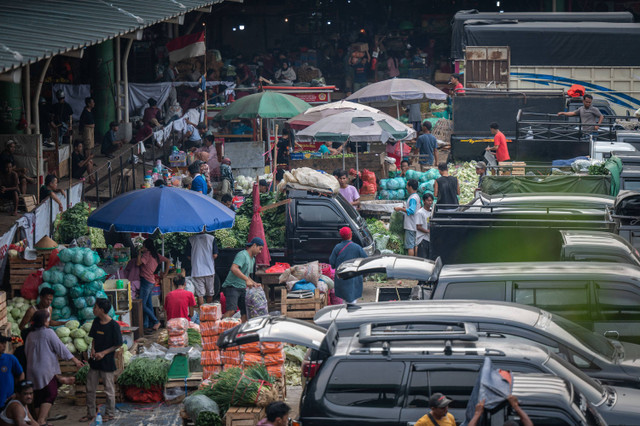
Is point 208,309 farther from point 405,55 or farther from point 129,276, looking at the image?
point 405,55

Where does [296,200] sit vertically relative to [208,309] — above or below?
above

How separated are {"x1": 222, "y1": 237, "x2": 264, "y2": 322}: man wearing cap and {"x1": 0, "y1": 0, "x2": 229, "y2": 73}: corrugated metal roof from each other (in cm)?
420

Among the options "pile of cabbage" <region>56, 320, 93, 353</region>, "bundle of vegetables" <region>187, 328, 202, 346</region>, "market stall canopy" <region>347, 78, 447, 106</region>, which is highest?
"market stall canopy" <region>347, 78, 447, 106</region>

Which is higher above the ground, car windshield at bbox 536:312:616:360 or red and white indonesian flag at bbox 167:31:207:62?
red and white indonesian flag at bbox 167:31:207:62

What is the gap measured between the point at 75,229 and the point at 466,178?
1039cm

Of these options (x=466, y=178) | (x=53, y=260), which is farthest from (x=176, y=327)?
(x=466, y=178)

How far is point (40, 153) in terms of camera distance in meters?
17.3

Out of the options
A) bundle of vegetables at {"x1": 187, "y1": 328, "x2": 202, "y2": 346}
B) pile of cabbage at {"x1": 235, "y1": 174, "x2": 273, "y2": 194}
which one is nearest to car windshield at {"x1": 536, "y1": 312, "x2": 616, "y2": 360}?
bundle of vegetables at {"x1": 187, "y1": 328, "x2": 202, "y2": 346}

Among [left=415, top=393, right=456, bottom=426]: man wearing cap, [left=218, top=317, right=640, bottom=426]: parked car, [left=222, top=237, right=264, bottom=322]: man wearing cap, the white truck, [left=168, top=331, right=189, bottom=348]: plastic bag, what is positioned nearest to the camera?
[left=415, top=393, right=456, bottom=426]: man wearing cap

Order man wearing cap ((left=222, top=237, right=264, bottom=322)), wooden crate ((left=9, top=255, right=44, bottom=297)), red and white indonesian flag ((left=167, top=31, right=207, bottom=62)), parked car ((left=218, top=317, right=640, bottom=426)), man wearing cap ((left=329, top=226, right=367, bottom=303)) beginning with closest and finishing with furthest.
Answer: parked car ((left=218, top=317, right=640, bottom=426)) < man wearing cap ((left=329, top=226, right=367, bottom=303)) < man wearing cap ((left=222, top=237, right=264, bottom=322)) < wooden crate ((left=9, top=255, right=44, bottom=297)) < red and white indonesian flag ((left=167, top=31, right=207, bottom=62))

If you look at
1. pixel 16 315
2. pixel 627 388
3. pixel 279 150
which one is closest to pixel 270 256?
pixel 16 315

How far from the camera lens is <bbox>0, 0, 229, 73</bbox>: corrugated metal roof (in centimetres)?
1398

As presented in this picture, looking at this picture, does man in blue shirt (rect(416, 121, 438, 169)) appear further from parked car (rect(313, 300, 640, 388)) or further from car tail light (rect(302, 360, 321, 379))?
car tail light (rect(302, 360, 321, 379))

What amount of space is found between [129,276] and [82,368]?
9.85 ft
